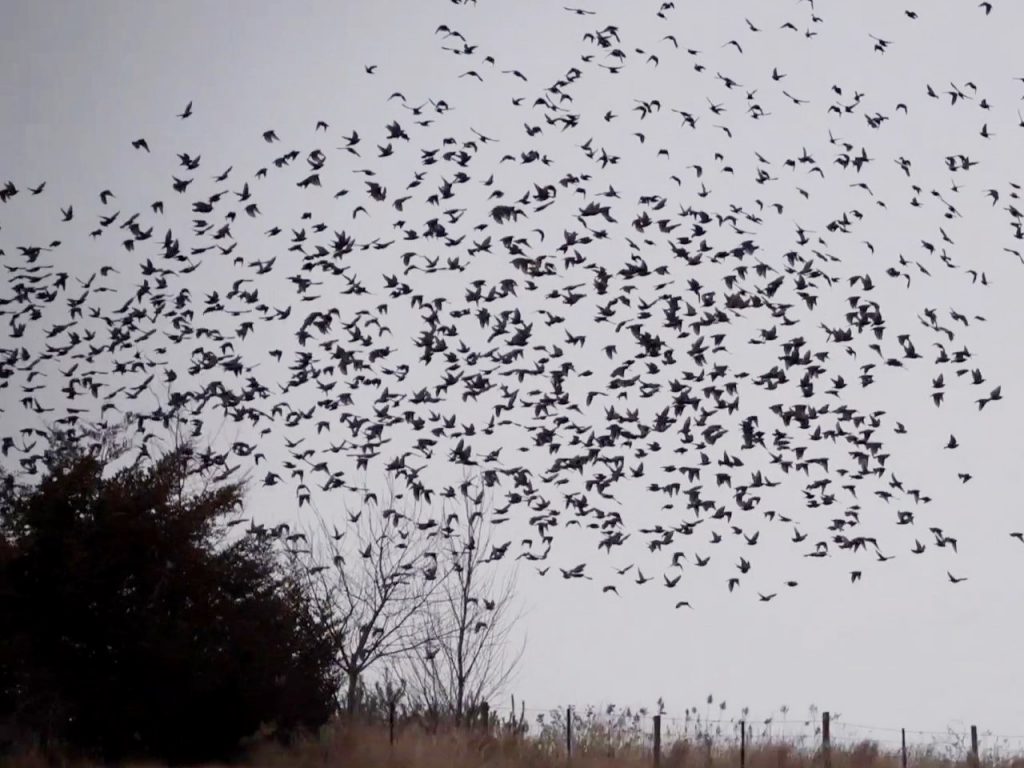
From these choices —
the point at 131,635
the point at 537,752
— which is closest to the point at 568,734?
the point at 537,752

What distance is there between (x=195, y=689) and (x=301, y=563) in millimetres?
19461

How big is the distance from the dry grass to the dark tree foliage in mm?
928

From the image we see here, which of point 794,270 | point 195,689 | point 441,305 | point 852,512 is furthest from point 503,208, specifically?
point 195,689

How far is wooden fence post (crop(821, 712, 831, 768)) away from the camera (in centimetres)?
3179

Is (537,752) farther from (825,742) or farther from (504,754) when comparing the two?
(825,742)

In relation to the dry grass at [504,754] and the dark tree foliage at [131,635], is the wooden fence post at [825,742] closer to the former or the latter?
the dry grass at [504,754]

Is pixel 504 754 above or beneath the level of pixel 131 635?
beneath

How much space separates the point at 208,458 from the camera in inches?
1393

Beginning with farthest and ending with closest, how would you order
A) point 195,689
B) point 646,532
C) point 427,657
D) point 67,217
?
1. point 427,657
2. point 195,689
3. point 646,532
4. point 67,217

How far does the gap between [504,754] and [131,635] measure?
300 inches

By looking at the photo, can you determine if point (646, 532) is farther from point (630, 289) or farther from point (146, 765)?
point (146, 765)

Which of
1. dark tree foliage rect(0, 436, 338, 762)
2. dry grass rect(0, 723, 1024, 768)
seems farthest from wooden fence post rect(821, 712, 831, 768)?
dark tree foliage rect(0, 436, 338, 762)

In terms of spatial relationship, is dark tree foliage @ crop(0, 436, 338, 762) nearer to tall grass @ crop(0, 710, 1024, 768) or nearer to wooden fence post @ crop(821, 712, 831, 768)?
tall grass @ crop(0, 710, 1024, 768)

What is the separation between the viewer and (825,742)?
3303 cm
